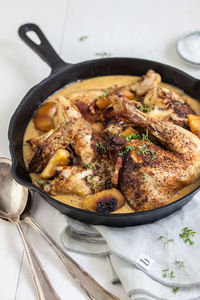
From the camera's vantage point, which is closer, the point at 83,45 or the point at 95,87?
the point at 95,87

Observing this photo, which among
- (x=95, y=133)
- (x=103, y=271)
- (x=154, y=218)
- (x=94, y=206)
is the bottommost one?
(x=103, y=271)

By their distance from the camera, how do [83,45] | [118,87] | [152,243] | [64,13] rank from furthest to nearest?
1. [64,13]
2. [83,45]
3. [118,87]
4. [152,243]

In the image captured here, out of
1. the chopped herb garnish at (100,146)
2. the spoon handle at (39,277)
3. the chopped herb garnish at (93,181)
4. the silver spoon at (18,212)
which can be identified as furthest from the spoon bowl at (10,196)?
the chopped herb garnish at (100,146)

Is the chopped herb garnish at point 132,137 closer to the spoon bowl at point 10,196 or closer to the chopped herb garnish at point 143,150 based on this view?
the chopped herb garnish at point 143,150

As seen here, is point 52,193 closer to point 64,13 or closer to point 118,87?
point 118,87

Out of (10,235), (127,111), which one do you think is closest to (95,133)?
(127,111)

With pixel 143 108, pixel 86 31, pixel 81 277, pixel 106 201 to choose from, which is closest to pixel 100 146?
pixel 106 201
